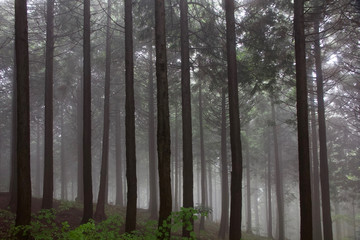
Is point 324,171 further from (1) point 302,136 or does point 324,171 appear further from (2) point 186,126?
(2) point 186,126

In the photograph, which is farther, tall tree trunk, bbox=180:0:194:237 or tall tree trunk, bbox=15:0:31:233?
tall tree trunk, bbox=180:0:194:237

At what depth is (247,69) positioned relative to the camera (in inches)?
571

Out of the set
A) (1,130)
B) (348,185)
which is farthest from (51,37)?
(348,185)

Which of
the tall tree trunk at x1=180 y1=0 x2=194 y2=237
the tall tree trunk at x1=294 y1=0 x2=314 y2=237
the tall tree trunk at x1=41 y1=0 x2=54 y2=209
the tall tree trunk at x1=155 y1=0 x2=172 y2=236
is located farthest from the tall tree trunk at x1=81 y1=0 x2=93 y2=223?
the tall tree trunk at x1=294 y1=0 x2=314 y2=237

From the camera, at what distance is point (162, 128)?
8625 mm

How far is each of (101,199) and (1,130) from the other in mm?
22090

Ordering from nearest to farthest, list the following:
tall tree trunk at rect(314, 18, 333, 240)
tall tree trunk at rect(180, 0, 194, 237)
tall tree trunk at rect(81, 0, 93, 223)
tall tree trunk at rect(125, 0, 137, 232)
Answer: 1. tall tree trunk at rect(125, 0, 137, 232)
2. tall tree trunk at rect(180, 0, 194, 237)
3. tall tree trunk at rect(81, 0, 93, 223)
4. tall tree trunk at rect(314, 18, 333, 240)

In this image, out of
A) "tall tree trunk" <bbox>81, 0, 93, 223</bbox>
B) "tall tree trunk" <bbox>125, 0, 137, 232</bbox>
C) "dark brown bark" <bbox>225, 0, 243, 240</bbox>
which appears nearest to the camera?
"tall tree trunk" <bbox>125, 0, 137, 232</bbox>

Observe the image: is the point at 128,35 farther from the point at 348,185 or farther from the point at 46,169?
the point at 348,185

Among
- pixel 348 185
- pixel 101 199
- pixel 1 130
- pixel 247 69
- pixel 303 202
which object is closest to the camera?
pixel 303 202

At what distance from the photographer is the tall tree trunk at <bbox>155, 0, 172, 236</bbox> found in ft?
27.7

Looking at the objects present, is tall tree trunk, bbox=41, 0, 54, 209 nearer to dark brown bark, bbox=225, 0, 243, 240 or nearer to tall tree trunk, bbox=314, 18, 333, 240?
dark brown bark, bbox=225, 0, 243, 240

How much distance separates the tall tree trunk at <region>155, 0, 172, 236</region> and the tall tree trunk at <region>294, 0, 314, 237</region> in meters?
4.45

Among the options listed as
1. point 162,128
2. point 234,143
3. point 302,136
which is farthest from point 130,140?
point 302,136
